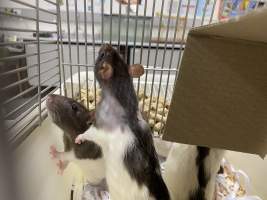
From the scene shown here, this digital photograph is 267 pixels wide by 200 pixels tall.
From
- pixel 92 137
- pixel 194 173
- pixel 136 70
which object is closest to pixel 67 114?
pixel 92 137

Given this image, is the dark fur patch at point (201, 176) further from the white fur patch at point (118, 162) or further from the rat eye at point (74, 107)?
the rat eye at point (74, 107)

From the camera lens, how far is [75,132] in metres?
0.87

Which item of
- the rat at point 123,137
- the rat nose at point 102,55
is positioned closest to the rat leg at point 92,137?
the rat at point 123,137

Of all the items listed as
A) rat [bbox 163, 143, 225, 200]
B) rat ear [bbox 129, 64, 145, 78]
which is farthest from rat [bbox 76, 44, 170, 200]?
rat [bbox 163, 143, 225, 200]

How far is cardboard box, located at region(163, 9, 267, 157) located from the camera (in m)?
0.63

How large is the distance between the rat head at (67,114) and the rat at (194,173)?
11.7 inches

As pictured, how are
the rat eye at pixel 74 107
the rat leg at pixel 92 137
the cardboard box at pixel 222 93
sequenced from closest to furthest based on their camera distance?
the cardboard box at pixel 222 93
the rat leg at pixel 92 137
the rat eye at pixel 74 107

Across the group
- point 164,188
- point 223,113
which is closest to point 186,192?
point 164,188

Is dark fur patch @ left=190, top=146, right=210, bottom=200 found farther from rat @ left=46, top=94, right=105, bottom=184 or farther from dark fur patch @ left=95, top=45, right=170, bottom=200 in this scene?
rat @ left=46, top=94, right=105, bottom=184

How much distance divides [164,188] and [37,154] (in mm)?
354

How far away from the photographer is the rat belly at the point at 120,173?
2.28ft

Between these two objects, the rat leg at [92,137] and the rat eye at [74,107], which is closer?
the rat leg at [92,137]

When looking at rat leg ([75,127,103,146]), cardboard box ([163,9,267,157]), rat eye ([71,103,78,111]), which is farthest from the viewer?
rat eye ([71,103,78,111])

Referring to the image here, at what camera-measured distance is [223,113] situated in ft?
2.35
